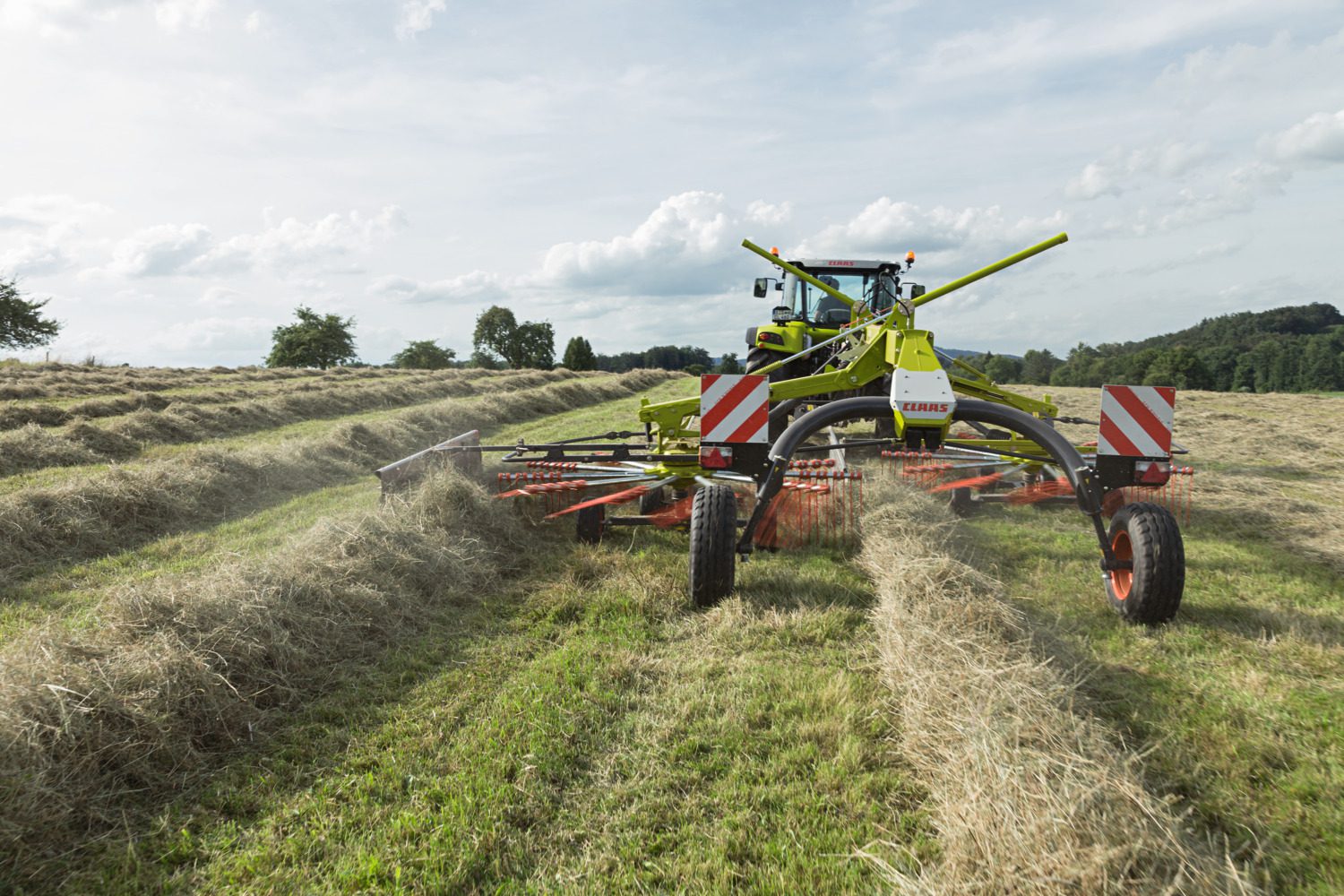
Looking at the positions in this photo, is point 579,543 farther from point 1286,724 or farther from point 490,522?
point 1286,724

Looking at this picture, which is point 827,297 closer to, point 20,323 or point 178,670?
point 178,670

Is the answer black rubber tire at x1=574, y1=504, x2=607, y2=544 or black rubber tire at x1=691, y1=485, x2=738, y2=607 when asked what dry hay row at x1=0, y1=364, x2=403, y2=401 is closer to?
black rubber tire at x1=574, y1=504, x2=607, y2=544

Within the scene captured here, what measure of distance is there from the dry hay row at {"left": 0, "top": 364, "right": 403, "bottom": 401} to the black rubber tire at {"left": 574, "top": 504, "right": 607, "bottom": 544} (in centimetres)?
1370

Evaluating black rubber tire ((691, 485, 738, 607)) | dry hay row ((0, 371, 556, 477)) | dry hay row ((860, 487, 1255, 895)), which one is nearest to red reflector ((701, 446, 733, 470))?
black rubber tire ((691, 485, 738, 607))

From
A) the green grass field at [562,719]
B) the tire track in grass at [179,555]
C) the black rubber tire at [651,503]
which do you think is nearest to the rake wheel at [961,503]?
the green grass field at [562,719]

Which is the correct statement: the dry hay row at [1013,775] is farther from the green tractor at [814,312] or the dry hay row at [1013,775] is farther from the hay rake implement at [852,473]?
the green tractor at [814,312]

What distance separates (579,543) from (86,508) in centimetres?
409

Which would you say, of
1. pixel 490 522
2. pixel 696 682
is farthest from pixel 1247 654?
pixel 490 522

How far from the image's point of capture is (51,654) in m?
2.62

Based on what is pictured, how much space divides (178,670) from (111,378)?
1941cm

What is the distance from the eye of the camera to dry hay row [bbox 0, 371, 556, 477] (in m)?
8.34

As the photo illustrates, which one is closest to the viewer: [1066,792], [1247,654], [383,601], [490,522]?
[1066,792]

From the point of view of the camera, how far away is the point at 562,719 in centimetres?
277

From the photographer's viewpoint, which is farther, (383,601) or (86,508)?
(86,508)
